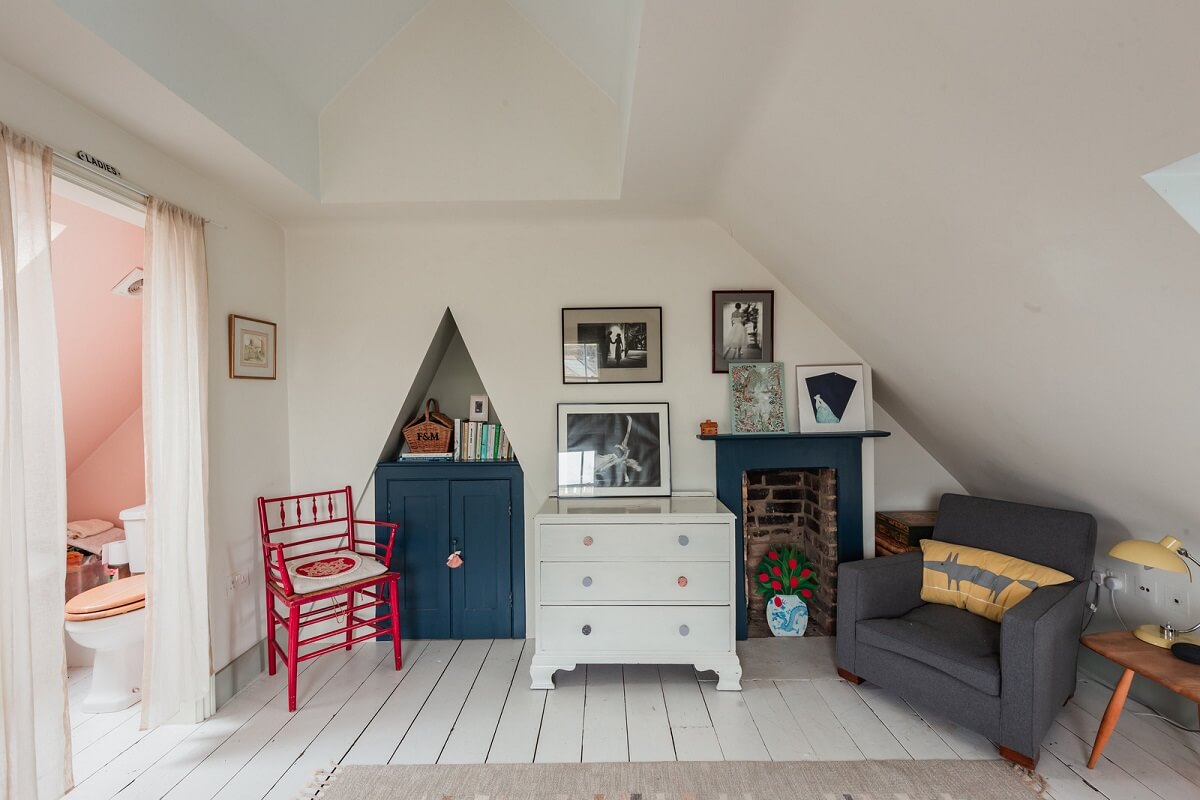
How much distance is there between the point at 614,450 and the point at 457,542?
41.9 inches

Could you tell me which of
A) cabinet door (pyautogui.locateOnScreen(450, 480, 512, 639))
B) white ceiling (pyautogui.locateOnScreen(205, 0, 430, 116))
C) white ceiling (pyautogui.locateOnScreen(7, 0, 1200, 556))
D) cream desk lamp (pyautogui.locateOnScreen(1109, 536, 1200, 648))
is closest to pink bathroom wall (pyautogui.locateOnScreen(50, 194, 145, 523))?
white ceiling (pyautogui.locateOnScreen(7, 0, 1200, 556))

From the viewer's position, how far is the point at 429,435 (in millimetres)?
3371

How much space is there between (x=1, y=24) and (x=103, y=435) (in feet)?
8.54

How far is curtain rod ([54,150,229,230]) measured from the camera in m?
1.96

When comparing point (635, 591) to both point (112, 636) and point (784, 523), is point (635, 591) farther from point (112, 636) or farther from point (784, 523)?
point (112, 636)

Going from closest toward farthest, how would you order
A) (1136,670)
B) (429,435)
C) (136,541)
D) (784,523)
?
(1136,670) < (136,541) < (429,435) < (784,523)

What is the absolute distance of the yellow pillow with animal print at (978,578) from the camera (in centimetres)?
260

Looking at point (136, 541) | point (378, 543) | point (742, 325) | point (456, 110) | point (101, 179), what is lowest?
point (378, 543)

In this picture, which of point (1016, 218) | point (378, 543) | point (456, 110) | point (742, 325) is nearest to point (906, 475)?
point (742, 325)

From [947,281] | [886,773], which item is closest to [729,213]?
[947,281]

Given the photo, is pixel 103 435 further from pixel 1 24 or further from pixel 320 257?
pixel 1 24

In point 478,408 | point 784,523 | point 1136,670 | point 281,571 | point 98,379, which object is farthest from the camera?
point 784,523

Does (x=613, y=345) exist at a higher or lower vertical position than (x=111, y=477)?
higher

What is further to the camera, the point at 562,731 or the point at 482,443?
the point at 482,443
